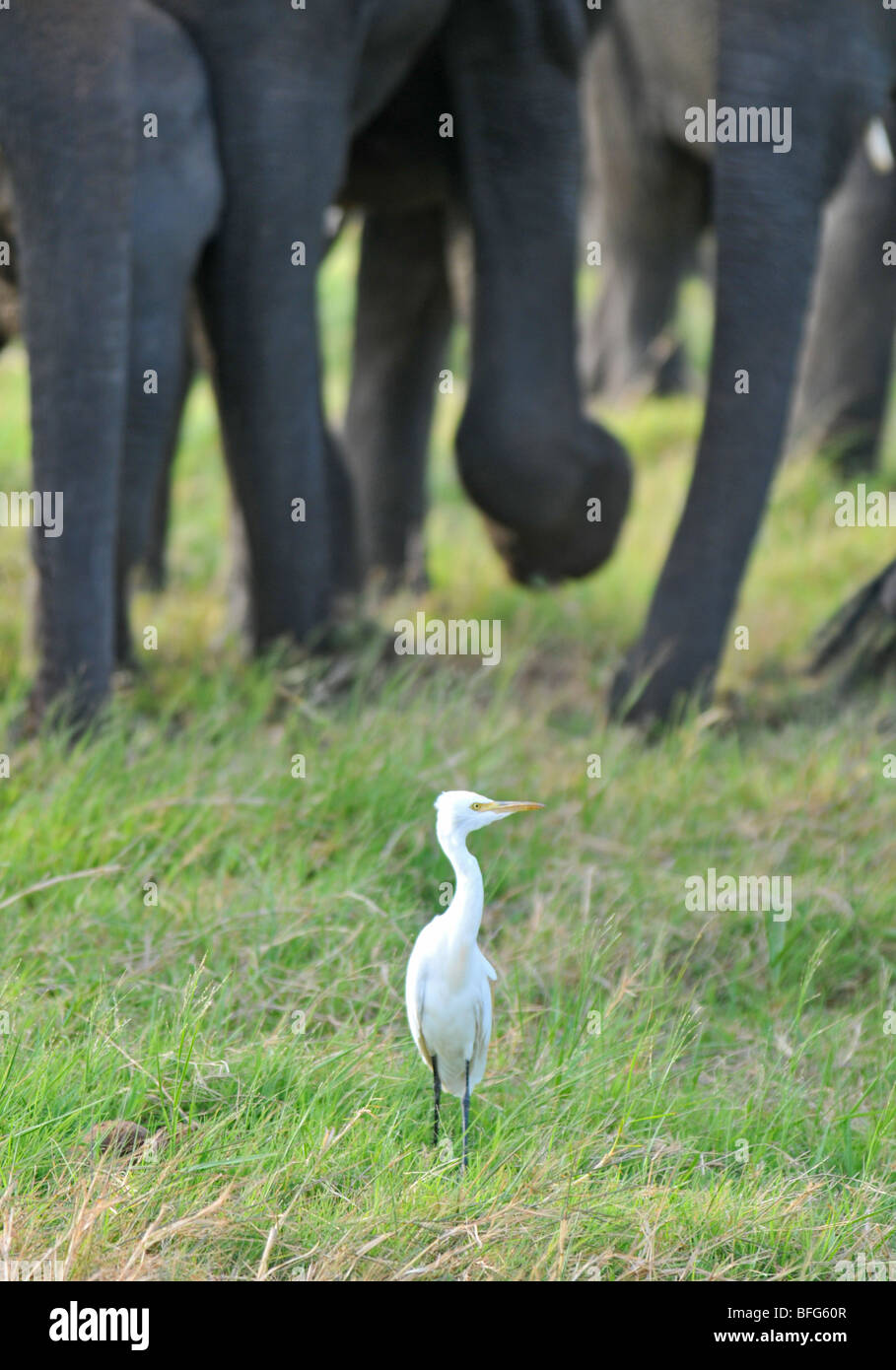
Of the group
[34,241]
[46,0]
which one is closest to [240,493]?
[34,241]

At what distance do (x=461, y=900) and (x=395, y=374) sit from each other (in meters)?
3.92

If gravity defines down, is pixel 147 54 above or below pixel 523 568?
above

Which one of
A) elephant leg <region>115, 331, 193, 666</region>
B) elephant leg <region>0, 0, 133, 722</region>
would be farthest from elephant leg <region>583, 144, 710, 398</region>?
elephant leg <region>0, 0, 133, 722</region>

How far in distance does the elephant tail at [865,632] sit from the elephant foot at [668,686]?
486 mm

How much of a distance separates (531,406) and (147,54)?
4.41ft

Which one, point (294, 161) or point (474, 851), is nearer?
point (474, 851)

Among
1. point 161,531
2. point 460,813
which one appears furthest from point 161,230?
point 460,813

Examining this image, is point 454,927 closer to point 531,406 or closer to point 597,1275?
point 597,1275

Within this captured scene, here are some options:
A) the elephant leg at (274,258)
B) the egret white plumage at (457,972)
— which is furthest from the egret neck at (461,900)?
the elephant leg at (274,258)

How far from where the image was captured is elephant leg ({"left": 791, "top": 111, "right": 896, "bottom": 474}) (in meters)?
7.84

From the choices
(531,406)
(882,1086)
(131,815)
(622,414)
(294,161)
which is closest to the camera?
(882,1086)

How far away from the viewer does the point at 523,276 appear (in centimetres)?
528

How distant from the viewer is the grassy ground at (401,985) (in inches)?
99.2

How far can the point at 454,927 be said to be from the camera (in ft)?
8.16
